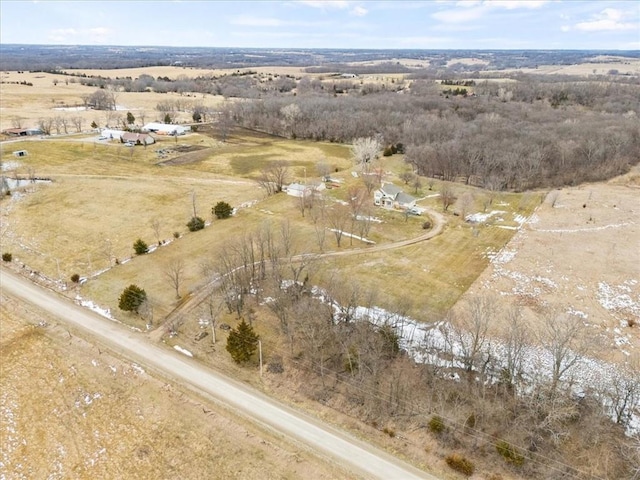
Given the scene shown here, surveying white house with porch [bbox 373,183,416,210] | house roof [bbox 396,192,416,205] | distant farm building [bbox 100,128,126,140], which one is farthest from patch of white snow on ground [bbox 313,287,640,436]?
distant farm building [bbox 100,128,126,140]

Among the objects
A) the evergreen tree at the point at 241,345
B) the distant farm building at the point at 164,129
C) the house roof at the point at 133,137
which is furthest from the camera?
the distant farm building at the point at 164,129

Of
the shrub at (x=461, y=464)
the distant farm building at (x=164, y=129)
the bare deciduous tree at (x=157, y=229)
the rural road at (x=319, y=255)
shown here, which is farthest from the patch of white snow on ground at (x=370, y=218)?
the distant farm building at (x=164, y=129)

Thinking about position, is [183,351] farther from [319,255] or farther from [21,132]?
[21,132]

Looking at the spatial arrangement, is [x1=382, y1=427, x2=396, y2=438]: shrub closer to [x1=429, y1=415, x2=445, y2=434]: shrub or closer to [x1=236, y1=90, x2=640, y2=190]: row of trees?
[x1=429, y1=415, x2=445, y2=434]: shrub

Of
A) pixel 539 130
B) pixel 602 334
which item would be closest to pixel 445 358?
pixel 602 334

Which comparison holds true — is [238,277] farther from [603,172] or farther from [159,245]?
[603,172]

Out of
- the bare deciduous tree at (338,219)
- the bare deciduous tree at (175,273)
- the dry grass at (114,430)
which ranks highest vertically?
the bare deciduous tree at (338,219)

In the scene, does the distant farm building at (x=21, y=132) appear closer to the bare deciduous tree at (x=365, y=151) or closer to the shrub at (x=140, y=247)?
the shrub at (x=140, y=247)
